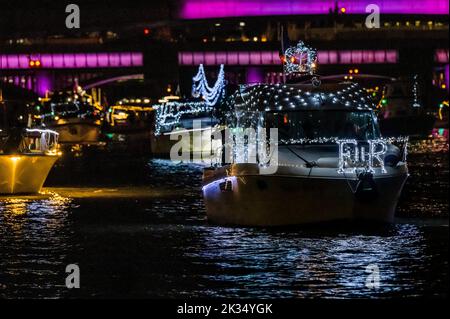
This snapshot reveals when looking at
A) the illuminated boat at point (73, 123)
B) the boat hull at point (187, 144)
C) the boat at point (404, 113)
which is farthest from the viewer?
the boat at point (404, 113)

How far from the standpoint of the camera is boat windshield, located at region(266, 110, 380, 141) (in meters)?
24.4

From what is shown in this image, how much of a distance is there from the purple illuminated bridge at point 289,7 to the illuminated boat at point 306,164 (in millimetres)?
147295

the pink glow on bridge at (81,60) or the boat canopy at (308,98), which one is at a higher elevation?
the pink glow on bridge at (81,60)

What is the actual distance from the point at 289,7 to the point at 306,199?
153m

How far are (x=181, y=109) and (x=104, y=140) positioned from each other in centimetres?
1895

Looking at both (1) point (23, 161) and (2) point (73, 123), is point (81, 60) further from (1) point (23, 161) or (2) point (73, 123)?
(1) point (23, 161)

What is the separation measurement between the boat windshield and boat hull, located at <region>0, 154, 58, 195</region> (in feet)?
28.9

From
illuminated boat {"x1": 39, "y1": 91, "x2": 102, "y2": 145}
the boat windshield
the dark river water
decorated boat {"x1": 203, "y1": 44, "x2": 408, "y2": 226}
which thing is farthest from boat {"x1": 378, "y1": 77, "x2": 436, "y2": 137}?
the boat windshield

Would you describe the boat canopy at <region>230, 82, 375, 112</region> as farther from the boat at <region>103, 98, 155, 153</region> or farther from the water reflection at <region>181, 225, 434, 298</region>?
the boat at <region>103, 98, 155, 153</region>

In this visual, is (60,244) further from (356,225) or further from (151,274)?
(356,225)

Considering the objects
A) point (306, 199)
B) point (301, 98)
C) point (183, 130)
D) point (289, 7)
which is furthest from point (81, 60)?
point (306, 199)

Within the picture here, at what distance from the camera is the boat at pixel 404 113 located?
70.7 meters

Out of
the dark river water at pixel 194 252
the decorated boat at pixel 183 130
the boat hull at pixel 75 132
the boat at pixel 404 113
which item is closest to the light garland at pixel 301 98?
the dark river water at pixel 194 252

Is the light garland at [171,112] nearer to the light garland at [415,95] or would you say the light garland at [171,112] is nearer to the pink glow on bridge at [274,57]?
the light garland at [415,95]
